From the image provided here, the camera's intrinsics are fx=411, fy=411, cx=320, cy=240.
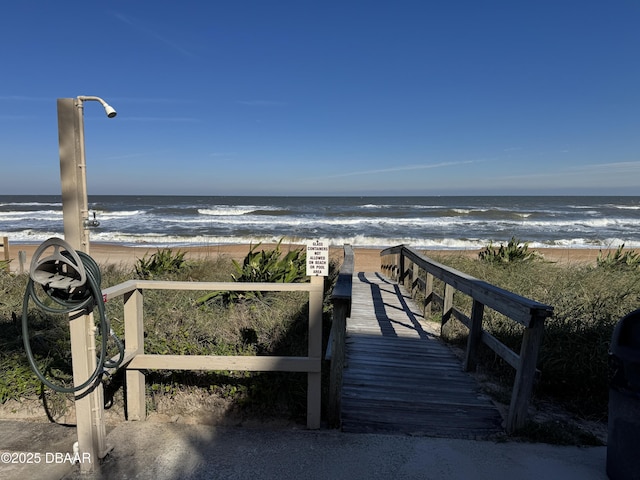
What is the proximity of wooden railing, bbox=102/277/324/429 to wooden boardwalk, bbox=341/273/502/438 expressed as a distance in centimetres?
50

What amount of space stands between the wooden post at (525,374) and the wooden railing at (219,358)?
143 cm

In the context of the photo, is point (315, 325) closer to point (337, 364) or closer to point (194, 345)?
point (337, 364)

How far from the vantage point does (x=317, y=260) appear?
283 centimetres

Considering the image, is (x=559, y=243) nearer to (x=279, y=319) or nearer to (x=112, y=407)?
(x=279, y=319)

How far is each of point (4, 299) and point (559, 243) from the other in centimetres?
2388

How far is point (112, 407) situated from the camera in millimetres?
3146

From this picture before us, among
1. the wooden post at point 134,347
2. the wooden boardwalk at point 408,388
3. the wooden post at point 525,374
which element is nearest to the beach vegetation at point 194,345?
the wooden post at point 134,347

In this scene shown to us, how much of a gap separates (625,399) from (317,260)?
75.5 inches

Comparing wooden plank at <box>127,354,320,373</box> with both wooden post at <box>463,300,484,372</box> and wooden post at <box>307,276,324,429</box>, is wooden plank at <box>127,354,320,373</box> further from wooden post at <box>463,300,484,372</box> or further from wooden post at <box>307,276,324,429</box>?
wooden post at <box>463,300,484,372</box>

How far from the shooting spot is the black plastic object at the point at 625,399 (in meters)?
2.17

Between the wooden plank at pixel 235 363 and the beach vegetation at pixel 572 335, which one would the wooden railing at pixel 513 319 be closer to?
the beach vegetation at pixel 572 335

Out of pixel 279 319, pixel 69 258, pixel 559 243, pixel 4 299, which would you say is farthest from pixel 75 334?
pixel 559 243

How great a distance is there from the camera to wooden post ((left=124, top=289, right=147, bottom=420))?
9.50 ft

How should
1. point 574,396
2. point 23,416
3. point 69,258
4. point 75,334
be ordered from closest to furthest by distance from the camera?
point 69,258, point 75,334, point 23,416, point 574,396
